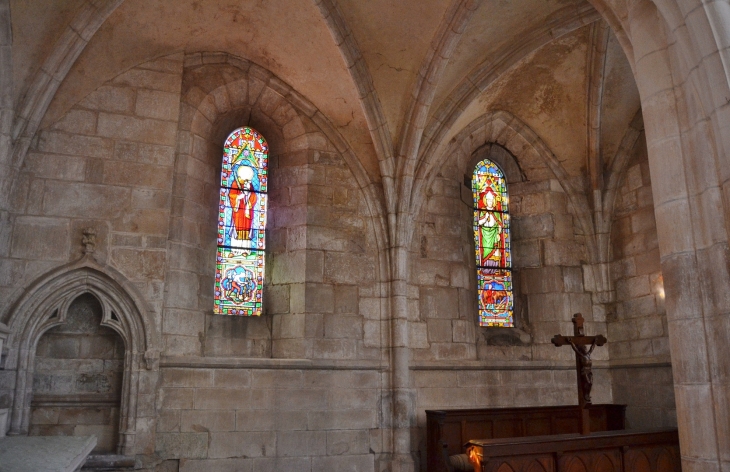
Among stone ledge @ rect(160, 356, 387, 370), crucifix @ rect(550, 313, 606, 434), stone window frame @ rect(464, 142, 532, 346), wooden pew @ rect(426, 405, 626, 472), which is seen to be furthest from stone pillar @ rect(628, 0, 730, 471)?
stone window frame @ rect(464, 142, 532, 346)

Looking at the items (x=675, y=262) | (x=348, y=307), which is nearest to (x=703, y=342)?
(x=675, y=262)

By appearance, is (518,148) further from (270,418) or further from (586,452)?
(270,418)

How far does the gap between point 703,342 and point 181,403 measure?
5343 mm

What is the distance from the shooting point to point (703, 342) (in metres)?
3.75

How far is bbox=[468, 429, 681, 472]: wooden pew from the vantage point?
5895 mm

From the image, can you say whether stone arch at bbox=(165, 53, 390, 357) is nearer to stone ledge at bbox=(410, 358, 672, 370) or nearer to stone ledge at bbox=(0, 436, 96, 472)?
stone ledge at bbox=(410, 358, 672, 370)

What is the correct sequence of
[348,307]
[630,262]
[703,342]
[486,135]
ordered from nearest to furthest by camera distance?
1. [703,342]
2. [348,307]
3. [630,262]
4. [486,135]

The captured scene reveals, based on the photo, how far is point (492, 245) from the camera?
A: 31.8ft

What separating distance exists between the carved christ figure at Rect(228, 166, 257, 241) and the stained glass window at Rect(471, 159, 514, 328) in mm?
3388

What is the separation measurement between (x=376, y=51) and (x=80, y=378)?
501 centimetres

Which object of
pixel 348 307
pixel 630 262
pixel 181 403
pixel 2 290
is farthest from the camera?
pixel 630 262

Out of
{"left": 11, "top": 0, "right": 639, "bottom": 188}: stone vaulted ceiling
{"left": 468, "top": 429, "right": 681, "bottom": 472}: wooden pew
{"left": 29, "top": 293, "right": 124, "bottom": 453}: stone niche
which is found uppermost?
{"left": 11, "top": 0, "right": 639, "bottom": 188}: stone vaulted ceiling

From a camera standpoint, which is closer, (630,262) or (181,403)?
(181,403)

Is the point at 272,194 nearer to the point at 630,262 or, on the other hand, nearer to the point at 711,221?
the point at 630,262
